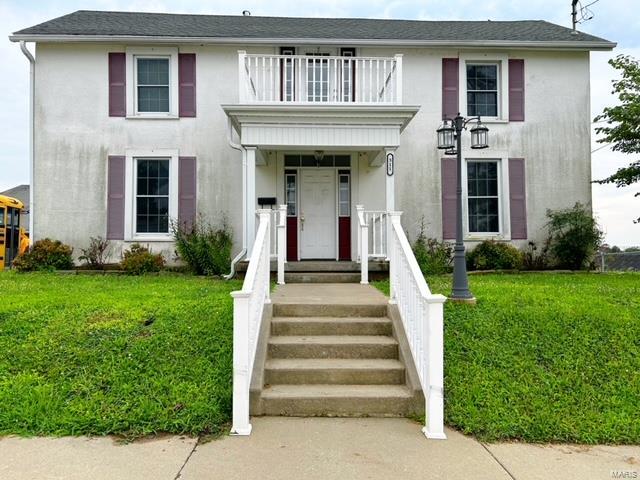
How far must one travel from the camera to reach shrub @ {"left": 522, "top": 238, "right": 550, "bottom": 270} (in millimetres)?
10609

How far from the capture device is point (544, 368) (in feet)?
14.4

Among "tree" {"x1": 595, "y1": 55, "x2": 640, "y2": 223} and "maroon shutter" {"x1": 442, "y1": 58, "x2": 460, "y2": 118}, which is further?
"maroon shutter" {"x1": 442, "y1": 58, "x2": 460, "y2": 118}

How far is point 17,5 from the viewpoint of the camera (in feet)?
34.6

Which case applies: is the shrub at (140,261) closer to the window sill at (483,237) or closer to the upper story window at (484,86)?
the window sill at (483,237)

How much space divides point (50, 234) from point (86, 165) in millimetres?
1858

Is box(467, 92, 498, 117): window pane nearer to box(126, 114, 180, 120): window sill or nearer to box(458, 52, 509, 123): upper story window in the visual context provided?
box(458, 52, 509, 123): upper story window

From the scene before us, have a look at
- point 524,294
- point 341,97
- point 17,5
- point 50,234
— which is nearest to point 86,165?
point 50,234

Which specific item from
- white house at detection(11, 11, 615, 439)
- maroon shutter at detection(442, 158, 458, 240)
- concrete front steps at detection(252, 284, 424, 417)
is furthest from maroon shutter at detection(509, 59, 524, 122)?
concrete front steps at detection(252, 284, 424, 417)

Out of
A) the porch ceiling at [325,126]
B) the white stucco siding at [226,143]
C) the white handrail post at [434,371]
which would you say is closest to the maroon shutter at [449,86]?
the white stucco siding at [226,143]

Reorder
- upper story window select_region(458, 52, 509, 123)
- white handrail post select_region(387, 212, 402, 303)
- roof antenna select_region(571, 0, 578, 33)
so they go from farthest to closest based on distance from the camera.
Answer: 1. roof antenna select_region(571, 0, 578, 33)
2. upper story window select_region(458, 52, 509, 123)
3. white handrail post select_region(387, 212, 402, 303)

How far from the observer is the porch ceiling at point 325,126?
8070 mm

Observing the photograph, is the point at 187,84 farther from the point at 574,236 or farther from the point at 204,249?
the point at 574,236

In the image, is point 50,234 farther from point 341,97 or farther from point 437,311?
point 437,311

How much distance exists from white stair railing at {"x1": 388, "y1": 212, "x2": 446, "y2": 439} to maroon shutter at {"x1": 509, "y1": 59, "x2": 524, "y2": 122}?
7.51 meters
